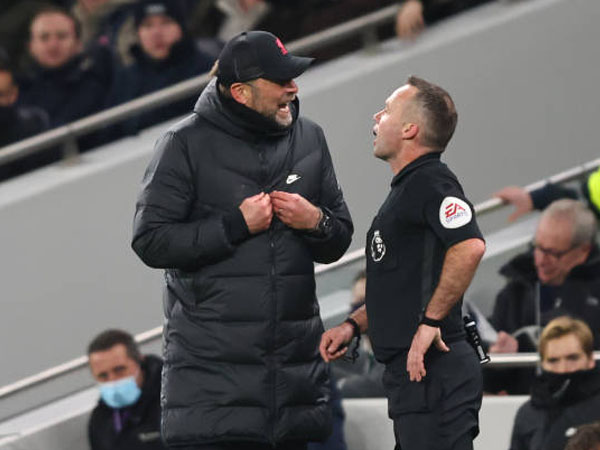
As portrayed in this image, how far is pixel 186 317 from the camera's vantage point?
569cm

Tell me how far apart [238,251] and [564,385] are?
224cm

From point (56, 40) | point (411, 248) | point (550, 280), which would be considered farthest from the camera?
point (56, 40)

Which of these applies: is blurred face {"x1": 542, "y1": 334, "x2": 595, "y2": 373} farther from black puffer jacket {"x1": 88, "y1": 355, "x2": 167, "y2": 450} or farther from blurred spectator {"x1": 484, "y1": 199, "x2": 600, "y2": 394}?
black puffer jacket {"x1": 88, "y1": 355, "x2": 167, "y2": 450}

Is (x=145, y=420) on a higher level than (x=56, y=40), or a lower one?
lower

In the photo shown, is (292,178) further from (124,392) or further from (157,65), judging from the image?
(157,65)

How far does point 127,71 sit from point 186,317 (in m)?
4.84

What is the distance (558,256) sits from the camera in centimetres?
853

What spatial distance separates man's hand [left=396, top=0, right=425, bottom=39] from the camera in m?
10.6

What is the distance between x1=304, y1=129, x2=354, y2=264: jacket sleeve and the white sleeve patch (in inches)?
15.9

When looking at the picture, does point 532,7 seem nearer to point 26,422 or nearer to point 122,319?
point 122,319

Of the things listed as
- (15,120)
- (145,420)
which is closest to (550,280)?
(145,420)

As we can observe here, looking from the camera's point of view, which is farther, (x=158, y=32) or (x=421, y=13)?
(x=421, y=13)

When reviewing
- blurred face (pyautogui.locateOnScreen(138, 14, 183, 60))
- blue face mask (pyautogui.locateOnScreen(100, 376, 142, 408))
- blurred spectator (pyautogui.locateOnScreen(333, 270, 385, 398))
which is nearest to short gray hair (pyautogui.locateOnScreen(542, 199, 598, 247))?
blurred spectator (pyautogui.locateOnScreen(333, 270, 385, 398))

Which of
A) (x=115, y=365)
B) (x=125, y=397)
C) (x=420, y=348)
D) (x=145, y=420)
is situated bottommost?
(x=145, y=420)
